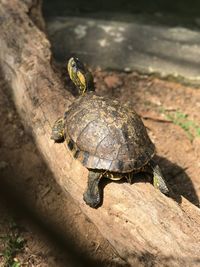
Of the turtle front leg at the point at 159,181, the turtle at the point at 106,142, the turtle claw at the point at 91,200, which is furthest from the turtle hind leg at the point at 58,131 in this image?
the turtle front leg at the point at 159,181

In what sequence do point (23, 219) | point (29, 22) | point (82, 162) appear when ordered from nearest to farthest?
point (82, 162)
point (23, 219)
point (29, 22)

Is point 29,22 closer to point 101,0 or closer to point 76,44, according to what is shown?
point 76,44

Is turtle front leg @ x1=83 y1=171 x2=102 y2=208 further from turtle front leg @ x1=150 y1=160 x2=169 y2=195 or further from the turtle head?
the turtle head

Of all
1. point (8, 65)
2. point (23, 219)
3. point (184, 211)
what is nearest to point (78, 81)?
point (8, 65)

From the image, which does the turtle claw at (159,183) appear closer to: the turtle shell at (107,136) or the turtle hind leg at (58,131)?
the turtle shell at (107,136)

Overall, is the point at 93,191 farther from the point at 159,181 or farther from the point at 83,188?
the point at 159,181

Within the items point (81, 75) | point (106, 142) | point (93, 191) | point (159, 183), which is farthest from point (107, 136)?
point (81, 75)

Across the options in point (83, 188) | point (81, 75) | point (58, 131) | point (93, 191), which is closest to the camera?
point (93, 191)
